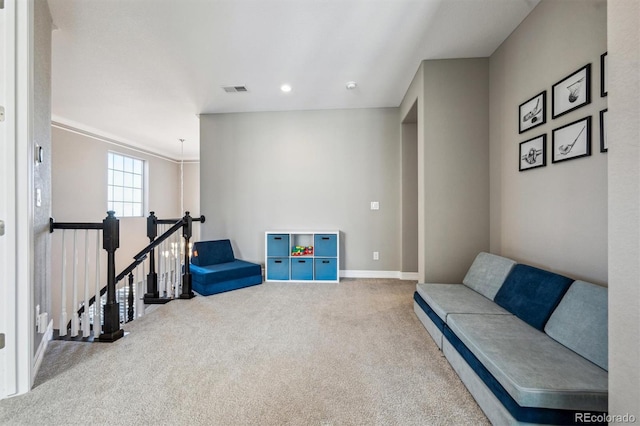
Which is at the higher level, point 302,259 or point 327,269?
point 302,259

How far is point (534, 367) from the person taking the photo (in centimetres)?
123

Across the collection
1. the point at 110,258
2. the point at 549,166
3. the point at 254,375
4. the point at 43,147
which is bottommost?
the point at 254,375

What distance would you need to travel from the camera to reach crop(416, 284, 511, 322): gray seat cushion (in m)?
1.92

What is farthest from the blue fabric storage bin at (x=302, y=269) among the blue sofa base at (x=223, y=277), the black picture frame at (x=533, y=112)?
the black picture frame at (x=533, y=112)

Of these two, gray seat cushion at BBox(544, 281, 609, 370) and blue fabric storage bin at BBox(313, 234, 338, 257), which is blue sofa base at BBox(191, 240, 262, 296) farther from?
gray seat cushion at BBox(544, 281, 609, 370)

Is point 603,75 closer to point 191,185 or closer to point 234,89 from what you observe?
point 234,89

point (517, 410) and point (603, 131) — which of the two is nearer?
point (517, 410)

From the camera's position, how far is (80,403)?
1449mm

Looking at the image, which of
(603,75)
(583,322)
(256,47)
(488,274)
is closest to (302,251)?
(488,274)

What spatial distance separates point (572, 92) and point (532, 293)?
54.5 inches

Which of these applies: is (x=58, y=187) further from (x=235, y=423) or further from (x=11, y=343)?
(x=235, y=423)

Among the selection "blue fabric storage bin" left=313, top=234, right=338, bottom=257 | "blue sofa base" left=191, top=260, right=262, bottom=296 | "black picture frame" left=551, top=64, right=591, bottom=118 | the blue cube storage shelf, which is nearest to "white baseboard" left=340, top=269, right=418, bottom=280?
the blue cube storage shelf

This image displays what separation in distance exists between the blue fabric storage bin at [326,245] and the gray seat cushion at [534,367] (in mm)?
2397

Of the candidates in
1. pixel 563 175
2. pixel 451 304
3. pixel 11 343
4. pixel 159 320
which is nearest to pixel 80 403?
pixel 11 343
